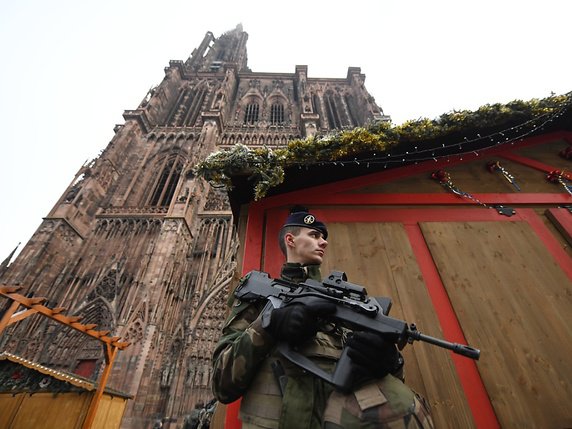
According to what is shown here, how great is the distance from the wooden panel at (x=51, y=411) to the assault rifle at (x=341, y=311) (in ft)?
21.0

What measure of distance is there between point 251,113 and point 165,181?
414 inches

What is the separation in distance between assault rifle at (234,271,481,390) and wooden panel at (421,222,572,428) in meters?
1.71

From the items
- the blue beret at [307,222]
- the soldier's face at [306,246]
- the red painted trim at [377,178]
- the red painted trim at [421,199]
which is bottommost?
the soldier's face at [306,246]

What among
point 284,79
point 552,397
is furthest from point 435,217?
point 284,79

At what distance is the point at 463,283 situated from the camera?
9.98 feet

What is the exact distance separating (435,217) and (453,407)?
7.56 feet

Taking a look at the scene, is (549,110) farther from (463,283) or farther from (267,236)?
(267,236)

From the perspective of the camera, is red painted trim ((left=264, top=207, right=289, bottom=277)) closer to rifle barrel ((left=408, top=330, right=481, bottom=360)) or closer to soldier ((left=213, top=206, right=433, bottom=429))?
soldier ((left=213, top=206, right=433, bottom=429))

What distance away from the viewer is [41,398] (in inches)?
216

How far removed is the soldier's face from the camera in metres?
2.14

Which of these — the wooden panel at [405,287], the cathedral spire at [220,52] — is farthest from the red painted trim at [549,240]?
the cathedral spire at [220,52]

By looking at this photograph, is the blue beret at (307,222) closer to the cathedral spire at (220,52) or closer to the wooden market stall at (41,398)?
the wooden market stall at (41,398)

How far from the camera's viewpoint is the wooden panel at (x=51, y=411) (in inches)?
209

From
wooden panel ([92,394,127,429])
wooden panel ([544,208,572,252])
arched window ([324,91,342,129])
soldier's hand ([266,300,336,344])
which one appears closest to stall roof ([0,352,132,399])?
wooden panel ([92,394,127,429])
